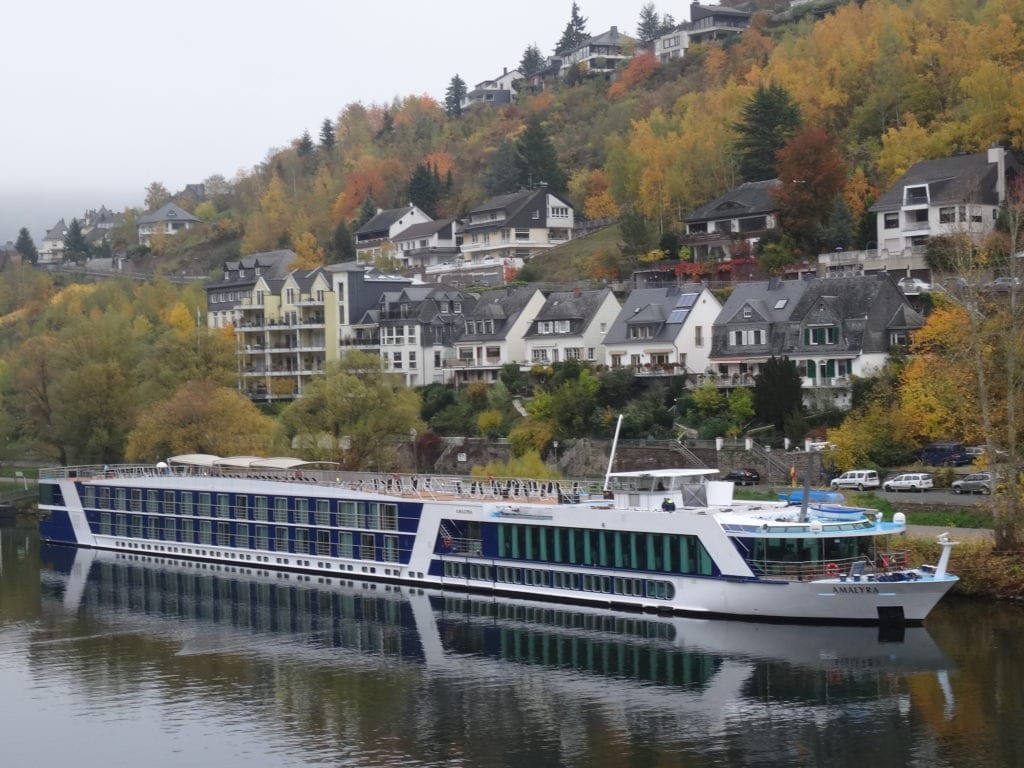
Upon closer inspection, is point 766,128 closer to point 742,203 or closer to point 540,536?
point 742,203

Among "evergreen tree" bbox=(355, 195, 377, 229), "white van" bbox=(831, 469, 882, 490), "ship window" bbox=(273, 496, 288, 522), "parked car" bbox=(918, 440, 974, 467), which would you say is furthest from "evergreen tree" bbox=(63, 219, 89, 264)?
"parked car" bbox=(918, 440, 974, 467)

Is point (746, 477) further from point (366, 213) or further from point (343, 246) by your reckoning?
point (366, 213)

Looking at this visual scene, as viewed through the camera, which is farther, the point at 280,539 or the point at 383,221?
the point at 383,221

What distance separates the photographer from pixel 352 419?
254 ft

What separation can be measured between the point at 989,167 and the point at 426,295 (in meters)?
39.7

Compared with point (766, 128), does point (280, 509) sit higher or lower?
lower

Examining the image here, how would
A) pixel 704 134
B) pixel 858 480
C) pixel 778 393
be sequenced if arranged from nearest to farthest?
pixel 858 480, pixel 778 393, pixel 704 134

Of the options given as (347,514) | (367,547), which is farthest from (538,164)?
(367,547)

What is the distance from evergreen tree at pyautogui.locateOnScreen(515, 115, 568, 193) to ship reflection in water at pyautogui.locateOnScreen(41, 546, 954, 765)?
85768 mm

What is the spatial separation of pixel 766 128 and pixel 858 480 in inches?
1914

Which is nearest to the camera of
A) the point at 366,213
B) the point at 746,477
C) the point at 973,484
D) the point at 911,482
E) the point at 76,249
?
the point at 973,484

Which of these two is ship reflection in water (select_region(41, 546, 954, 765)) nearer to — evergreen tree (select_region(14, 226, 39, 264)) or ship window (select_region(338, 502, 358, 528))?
ship window (select_region(338, 502, 358, 528))

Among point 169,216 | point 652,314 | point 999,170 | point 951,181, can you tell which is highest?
point 169,216

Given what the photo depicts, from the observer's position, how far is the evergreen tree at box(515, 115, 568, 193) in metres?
139
